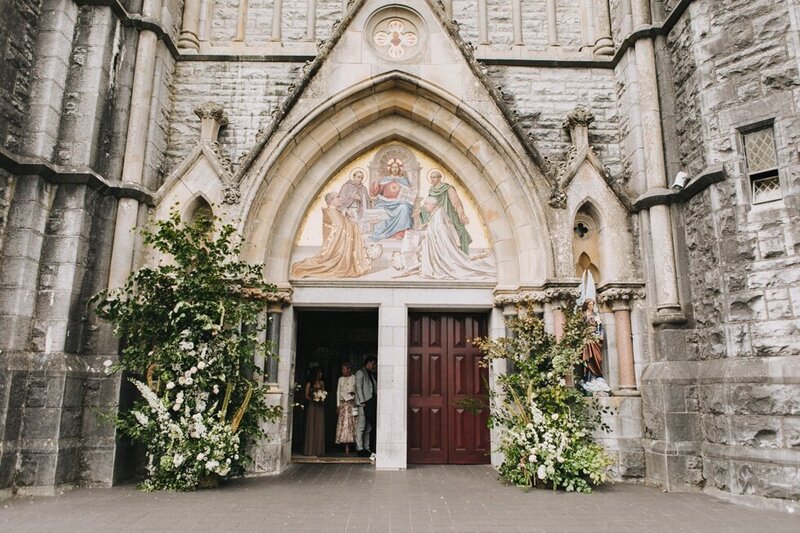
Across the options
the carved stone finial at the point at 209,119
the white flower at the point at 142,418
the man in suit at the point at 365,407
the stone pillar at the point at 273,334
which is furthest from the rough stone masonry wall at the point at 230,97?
the man in suit at the point at 365,407

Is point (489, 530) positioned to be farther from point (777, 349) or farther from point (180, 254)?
point (180, 254)

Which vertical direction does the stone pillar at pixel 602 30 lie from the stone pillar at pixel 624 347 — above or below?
above

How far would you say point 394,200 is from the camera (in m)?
9.57

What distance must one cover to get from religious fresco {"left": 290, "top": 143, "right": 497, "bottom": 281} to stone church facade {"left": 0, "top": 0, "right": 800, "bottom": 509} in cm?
11

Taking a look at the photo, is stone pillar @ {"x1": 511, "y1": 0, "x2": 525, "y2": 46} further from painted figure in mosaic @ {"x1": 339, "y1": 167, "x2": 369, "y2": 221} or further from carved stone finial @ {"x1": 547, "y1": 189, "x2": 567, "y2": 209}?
painted figure in mosaic @ {"x1": 339, "y1": 167, "x2": 369, "y2": 221}

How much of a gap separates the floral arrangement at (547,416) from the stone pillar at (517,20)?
512 centimetres

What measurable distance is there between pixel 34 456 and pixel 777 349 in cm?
887

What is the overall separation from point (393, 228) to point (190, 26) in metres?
5.14

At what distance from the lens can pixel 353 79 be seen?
9219mm

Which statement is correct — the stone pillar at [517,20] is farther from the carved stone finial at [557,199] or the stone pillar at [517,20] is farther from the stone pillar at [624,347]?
the stone pillar at [624,347]

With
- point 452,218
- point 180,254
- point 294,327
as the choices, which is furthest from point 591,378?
point 180,254

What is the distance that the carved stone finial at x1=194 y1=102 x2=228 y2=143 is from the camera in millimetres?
9062

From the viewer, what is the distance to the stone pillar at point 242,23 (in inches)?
396

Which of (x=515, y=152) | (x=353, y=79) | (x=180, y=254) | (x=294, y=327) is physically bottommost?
(x=294, y=327)
